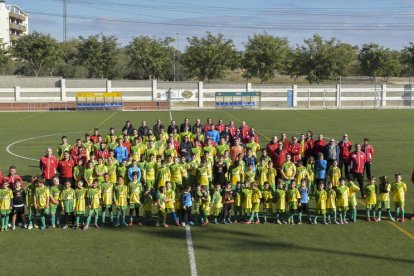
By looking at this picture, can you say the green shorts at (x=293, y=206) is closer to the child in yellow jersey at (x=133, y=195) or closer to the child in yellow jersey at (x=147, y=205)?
the child in yellow jersey at (x=147, y=205)

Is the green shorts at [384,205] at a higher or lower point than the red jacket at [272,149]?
lower

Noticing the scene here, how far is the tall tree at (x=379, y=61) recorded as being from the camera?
76.6m

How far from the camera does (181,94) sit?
60500 millimetres

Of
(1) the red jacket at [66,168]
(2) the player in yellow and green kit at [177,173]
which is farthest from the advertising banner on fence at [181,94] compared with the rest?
(2) the player in yellow and green kit at [177,173]

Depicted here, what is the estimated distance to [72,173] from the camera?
14031 millimetres

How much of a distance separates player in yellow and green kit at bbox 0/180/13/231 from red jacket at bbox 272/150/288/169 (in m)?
7.52

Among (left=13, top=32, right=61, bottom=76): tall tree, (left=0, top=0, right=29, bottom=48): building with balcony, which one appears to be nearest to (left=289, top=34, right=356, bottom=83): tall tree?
(left=13, top=32, right=61, bottom=76): tall tree

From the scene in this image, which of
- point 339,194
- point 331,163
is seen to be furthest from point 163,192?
point 331,163

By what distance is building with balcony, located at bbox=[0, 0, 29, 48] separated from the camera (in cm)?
10419

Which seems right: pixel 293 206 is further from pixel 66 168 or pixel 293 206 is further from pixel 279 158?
pixel 66 168

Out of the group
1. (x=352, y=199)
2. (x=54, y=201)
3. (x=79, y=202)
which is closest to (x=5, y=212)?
(x=54, y=201)

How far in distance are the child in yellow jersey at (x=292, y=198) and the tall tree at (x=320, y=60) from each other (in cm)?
6333

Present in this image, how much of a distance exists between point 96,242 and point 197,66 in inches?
2575

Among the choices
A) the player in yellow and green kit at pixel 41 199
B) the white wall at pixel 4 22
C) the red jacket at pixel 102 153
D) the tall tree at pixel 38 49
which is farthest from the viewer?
the white wall at pixel 4 22
